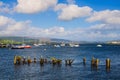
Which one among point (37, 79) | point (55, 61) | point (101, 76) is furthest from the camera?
point (55, 61)

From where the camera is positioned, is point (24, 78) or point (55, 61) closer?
point (24, 78)

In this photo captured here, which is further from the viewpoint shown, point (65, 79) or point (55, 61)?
point (55, 61)

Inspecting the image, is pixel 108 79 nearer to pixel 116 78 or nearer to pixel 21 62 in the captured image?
pixel 116 78

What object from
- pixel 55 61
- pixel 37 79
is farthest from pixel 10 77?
pixel 55 61

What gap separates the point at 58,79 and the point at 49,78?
2.65 meters

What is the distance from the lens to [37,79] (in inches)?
2889

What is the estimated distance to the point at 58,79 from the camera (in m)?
74.2

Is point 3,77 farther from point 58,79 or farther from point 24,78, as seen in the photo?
point 58,79

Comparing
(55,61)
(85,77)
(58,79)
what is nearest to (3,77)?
(58,79)

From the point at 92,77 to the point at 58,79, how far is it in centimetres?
1023

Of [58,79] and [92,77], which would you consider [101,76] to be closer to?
Result: [92,77]

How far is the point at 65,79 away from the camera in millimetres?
74188

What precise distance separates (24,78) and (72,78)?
527 inches

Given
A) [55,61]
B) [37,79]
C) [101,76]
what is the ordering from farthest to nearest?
[55,61] < [101,76] < [37,79]
